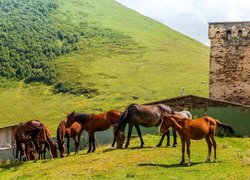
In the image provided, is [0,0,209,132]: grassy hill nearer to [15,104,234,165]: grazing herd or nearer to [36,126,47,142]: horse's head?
[15,104,234,165]: grazing herd

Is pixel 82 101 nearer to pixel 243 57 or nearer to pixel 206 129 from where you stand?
pixel 243 57

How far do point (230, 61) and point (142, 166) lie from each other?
83.1 feet

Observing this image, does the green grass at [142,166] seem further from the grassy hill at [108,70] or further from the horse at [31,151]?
the grassy hill at [108,70]

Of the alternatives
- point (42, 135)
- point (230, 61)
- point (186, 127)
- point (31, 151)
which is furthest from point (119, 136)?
point (230, 61)

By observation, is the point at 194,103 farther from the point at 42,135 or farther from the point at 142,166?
the point at 142,166

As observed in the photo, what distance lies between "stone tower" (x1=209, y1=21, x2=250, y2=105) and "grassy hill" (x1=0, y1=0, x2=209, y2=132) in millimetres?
47529

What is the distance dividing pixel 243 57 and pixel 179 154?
22.6 m

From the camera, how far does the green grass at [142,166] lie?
2014cm

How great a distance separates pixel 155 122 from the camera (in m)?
27.5

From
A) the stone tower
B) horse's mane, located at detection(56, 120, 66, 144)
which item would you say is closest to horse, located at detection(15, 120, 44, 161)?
horse's mane, located at detection(56, 120, 66, 144)

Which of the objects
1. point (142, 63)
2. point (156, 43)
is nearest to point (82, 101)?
point (142, 63)

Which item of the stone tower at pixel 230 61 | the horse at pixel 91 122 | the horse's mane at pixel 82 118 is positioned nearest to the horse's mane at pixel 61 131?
the horse at pixel 91 122

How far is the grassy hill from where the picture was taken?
364 ft

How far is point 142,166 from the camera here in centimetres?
2175
